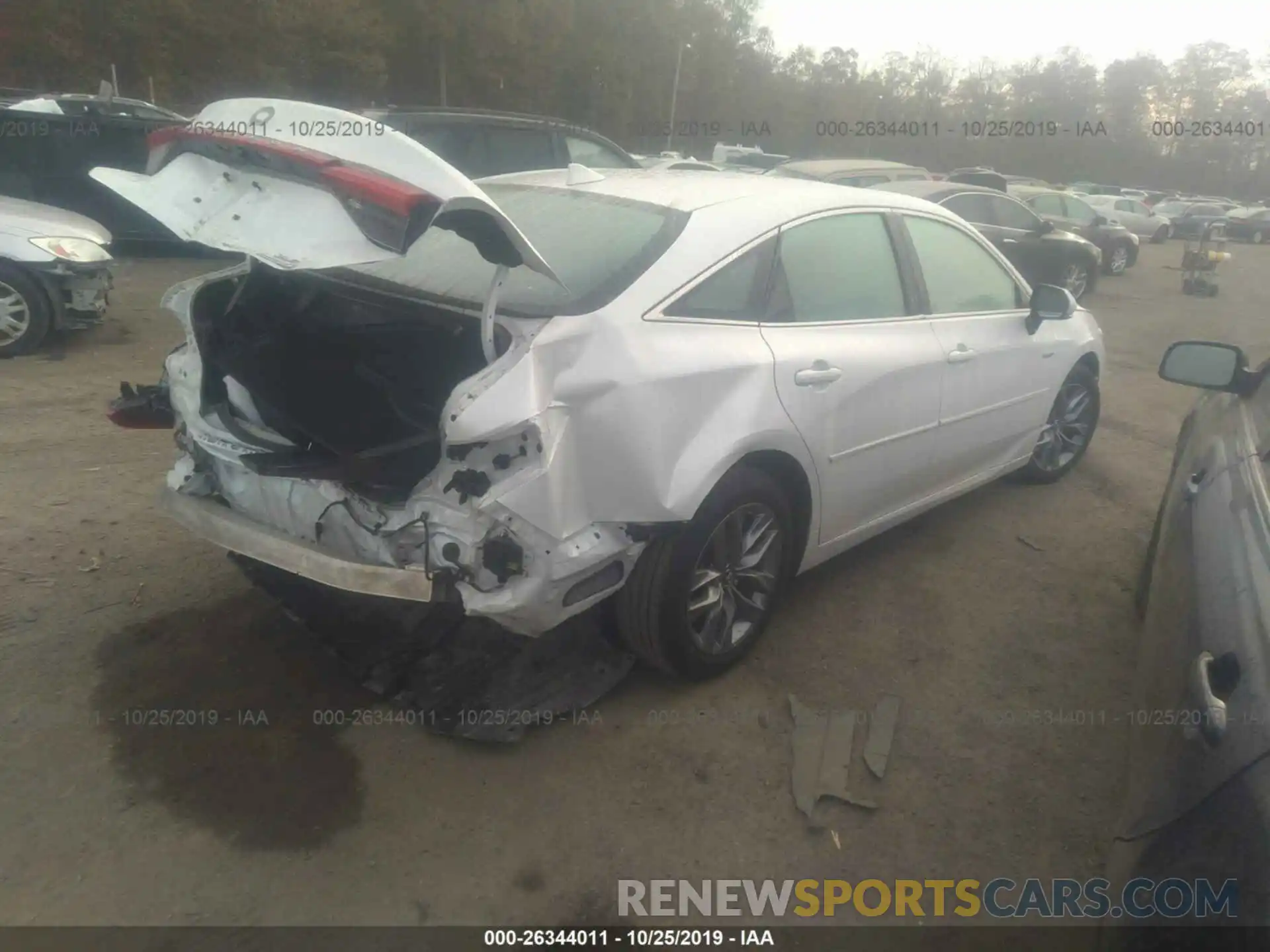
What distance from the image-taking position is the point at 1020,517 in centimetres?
492

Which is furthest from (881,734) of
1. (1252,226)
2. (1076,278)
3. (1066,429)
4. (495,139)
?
(1252,226)

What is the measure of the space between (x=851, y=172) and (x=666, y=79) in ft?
90.6

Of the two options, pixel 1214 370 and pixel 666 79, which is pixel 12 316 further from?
pixel 666 79

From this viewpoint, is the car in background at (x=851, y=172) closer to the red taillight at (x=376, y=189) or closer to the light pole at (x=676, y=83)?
the red taillight at (x=376, y=189)

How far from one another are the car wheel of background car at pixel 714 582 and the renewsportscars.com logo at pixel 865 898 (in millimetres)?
780

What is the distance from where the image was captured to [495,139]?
352 inches

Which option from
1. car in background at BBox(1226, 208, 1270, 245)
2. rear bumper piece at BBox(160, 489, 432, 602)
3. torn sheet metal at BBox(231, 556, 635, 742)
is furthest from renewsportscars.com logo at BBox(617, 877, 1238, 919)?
car in background at BBox(1226, 208, 1270, 245)

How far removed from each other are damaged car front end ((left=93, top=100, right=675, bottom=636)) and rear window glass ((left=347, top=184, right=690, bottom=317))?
0.01 meters

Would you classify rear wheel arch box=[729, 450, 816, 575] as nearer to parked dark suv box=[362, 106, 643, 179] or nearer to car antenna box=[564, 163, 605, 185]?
car antenna box=[564, 163, 605, 185]

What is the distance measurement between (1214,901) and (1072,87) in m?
50.2

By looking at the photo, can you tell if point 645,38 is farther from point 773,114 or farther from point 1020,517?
point 1020,517

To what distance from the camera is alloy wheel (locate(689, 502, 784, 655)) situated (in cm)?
307

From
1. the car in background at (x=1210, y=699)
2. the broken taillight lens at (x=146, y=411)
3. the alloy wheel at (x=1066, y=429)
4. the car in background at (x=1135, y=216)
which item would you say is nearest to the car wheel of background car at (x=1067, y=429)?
the alloy wheel at (x=1066, y=429)

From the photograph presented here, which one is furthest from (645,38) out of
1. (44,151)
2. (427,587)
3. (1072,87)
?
(427,587)
